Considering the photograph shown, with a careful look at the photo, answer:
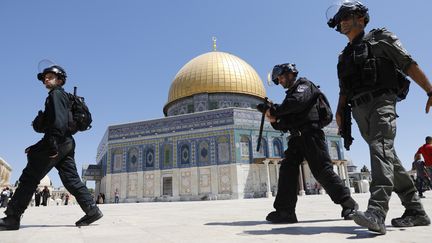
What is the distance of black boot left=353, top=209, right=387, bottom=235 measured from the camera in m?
1.85

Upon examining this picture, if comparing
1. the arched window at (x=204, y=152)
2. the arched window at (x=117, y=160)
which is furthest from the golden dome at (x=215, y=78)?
the arched window at (x=117, y=160)

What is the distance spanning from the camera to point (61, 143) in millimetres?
3189

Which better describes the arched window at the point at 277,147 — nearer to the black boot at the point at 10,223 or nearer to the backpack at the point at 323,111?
the backpack at the point at 323,111

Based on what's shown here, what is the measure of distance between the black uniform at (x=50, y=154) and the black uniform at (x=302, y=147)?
1907 mm

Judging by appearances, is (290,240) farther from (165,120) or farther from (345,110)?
(165,120)

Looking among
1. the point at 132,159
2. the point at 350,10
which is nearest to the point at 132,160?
the point at 132,159

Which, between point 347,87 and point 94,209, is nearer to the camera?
point 347,87

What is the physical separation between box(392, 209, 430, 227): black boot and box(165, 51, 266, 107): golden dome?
24797mm

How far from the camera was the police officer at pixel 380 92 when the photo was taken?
7.18 feet

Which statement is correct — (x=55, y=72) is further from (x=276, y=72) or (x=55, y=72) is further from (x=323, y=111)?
(x=323, y=111)

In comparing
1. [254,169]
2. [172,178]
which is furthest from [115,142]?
[254,169]

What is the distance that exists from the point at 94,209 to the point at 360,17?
2.92 metres

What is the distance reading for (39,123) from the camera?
313 centimetres

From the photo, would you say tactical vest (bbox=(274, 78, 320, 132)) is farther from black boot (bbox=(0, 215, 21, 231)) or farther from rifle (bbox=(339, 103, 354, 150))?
black boot (bbox=(0, 215, 21, 231))
